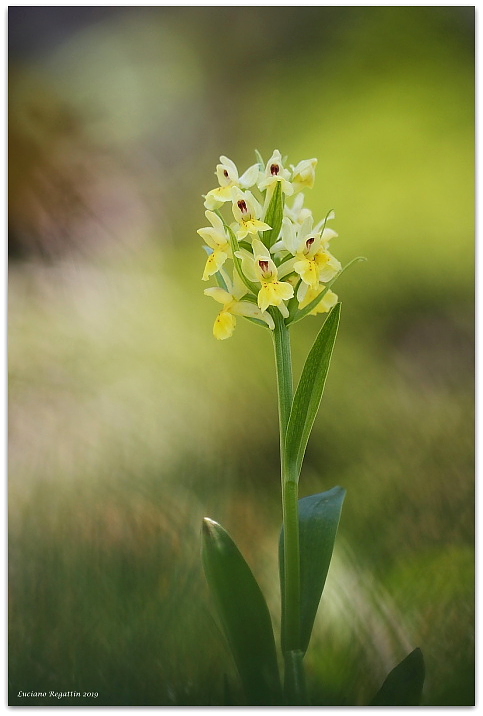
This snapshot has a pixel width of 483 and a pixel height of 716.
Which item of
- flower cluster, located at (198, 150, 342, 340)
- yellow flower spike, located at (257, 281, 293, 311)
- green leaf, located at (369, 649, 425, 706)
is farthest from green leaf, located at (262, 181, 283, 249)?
green leaf, located at (369, 649, 425, 706)

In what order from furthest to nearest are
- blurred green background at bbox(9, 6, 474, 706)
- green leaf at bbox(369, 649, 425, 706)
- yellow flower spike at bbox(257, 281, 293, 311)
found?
blurred green background at bbox(9, 6, 474, 706), green leaf at bbox(369, 649, 425, 706), yellow flower spike at bbox(257, 281, 293, 311)

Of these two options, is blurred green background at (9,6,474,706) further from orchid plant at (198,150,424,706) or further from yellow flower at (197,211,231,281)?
yellow flower at (197,211,231,281)

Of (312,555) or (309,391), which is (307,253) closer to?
(309,391)

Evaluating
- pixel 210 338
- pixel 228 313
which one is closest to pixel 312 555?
pixel 228 313

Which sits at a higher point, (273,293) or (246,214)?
(246,214)

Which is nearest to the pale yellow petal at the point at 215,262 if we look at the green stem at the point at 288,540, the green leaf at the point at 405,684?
the green stem at the point at 288,540

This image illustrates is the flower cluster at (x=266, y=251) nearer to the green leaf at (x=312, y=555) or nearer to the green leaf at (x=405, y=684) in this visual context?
the green leaf at (x=312, y=555)

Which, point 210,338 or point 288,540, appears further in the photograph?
point 210,338
